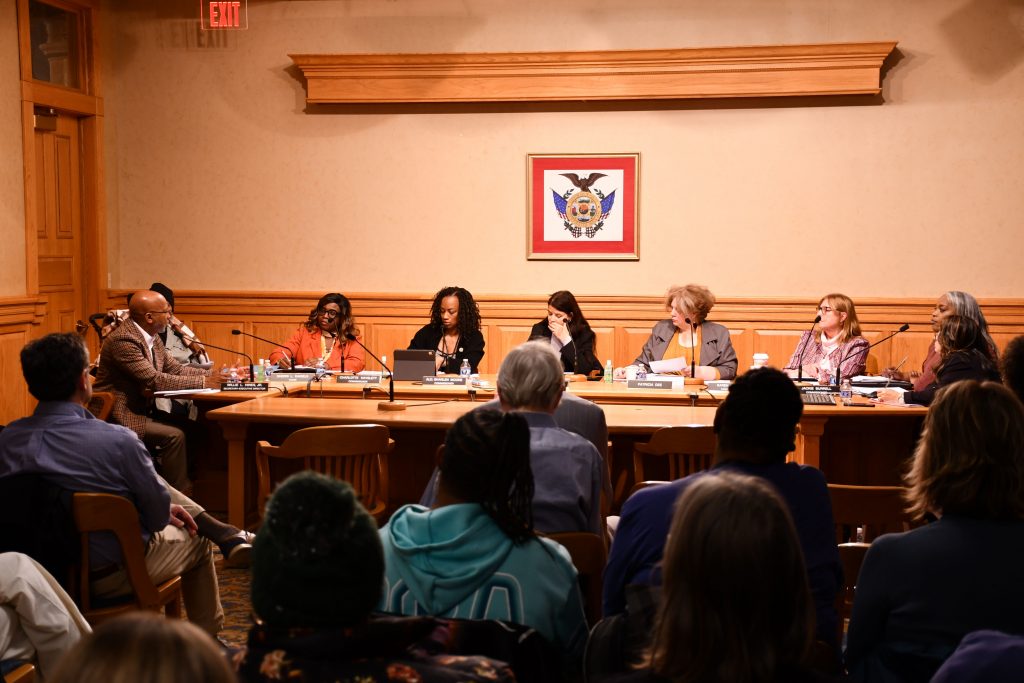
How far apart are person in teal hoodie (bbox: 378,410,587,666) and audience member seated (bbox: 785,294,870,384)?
4.49m

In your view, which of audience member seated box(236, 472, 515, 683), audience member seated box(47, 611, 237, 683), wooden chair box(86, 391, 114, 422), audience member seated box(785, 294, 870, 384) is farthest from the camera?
audience member seated box(785, 294, 870, 384)

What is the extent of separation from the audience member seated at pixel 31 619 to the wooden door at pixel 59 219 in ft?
18.0

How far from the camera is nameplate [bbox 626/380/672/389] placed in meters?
6.01

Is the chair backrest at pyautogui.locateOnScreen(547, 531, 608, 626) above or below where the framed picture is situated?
below

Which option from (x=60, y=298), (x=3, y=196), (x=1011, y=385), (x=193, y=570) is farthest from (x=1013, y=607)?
(x=60, y=298)

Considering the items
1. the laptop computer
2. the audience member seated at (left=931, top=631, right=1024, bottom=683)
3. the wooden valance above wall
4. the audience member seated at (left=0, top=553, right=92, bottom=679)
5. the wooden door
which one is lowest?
the audience member seated at (left=0, top=553, right=92, bottom=679)

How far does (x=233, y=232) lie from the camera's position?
8539 millimetres

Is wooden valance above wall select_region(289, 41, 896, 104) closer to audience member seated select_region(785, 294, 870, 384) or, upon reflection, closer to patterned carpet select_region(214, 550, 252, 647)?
audience member seated select_region(785, 294, 870, 384)

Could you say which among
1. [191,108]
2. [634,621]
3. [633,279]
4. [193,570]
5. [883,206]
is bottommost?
[193,570]

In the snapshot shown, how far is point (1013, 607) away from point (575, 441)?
136cm

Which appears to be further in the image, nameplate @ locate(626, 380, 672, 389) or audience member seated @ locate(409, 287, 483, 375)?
audience member seated @ locate(409, 287, 483, 375)

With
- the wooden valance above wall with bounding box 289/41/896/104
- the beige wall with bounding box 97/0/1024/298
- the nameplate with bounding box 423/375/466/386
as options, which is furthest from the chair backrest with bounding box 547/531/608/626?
the wooden valance above wall with bounding box 289/41/896/104

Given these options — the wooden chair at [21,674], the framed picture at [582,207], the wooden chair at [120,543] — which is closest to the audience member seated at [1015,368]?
the wooden chair at [120,543]

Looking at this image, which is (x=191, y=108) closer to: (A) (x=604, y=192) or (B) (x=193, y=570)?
(A) (x=604, y=192)
